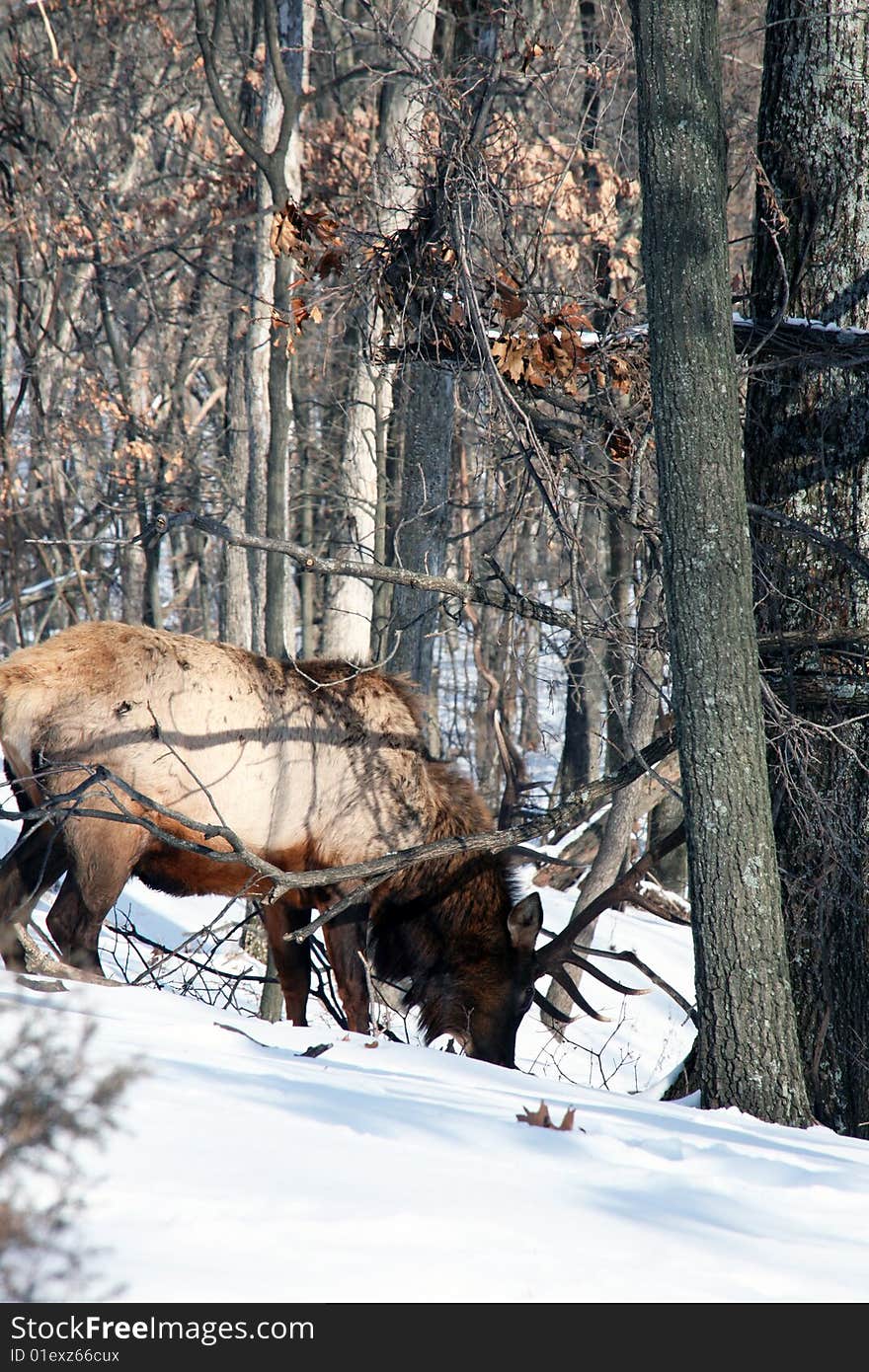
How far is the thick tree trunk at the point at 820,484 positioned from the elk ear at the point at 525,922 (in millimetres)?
1625

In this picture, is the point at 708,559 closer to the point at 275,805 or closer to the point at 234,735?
the point at 234,735

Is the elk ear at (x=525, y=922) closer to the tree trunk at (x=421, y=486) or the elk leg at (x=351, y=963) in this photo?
the elk leg at (x=351, y=963)

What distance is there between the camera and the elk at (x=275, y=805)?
6320 millimetres

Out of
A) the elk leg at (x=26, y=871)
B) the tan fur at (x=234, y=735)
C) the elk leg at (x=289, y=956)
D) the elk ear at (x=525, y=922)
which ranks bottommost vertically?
the elk leg at (x=289, y=956)

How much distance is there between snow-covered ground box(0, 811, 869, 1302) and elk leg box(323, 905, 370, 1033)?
2504 millimetres

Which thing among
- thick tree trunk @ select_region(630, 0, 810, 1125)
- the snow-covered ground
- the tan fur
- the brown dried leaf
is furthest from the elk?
the brown dried leaf

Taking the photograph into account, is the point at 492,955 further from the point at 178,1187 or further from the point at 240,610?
the point at 240,610

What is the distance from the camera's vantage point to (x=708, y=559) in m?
4.64

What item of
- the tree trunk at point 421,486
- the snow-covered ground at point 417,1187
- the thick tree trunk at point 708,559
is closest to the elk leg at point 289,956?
the tree trunk at point 421,486

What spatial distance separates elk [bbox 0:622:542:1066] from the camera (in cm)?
632

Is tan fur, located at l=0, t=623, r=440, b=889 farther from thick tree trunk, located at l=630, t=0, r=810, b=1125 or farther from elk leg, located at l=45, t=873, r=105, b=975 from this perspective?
thick tree trunk, located at l=630, t=0, r=810, b=1125

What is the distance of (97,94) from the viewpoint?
1991cm

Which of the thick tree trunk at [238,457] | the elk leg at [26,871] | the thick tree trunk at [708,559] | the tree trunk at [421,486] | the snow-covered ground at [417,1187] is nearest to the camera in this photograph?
the snow-covered ground at [417,1187]

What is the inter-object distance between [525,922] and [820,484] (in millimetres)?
2758
